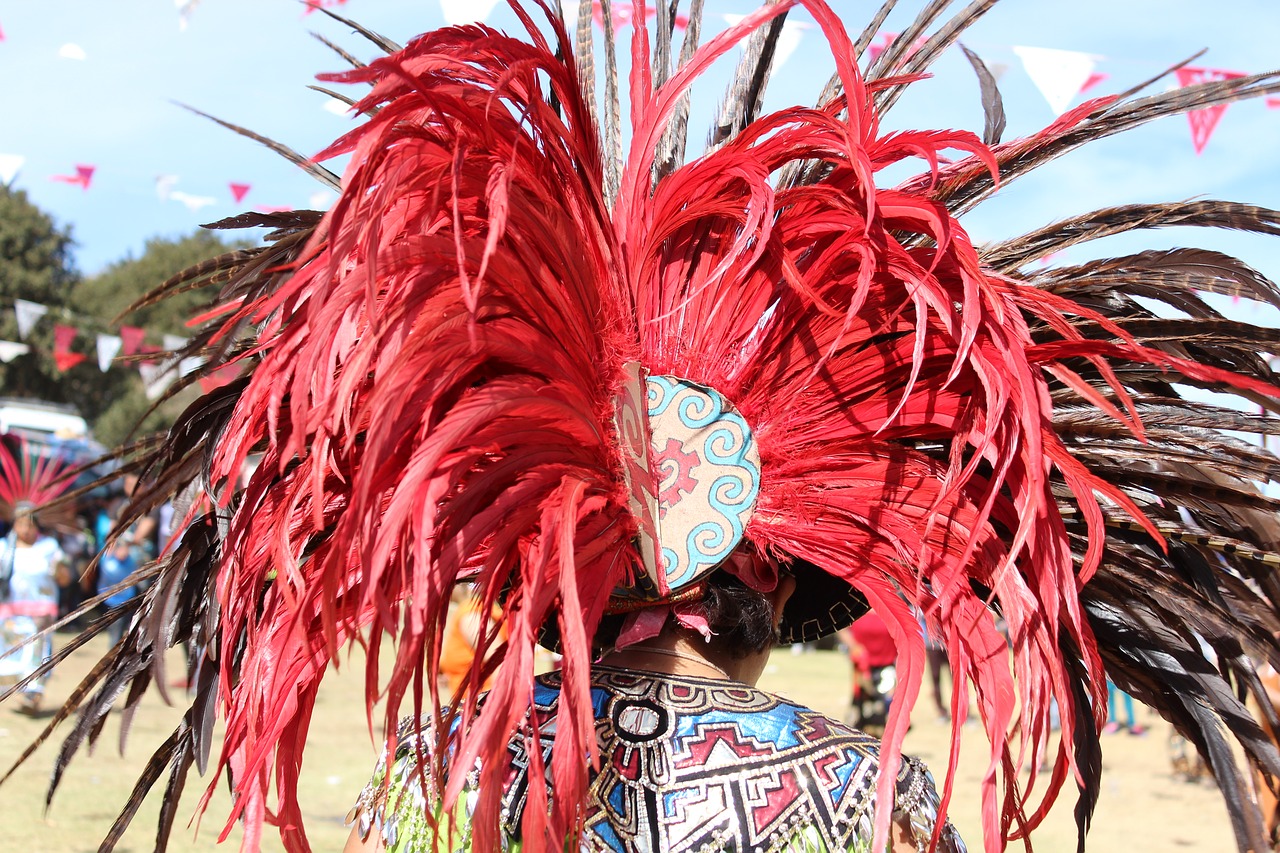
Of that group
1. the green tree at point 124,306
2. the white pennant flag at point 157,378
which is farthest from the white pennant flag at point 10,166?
the green tree at point 124,306

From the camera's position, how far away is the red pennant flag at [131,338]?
15.4 meters

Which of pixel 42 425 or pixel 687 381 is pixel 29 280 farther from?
pixel 687 381

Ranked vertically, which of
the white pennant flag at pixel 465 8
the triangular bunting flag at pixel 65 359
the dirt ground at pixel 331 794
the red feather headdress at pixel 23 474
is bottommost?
the dirt ground at pixel 331 794

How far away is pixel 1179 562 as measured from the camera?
2066 mm

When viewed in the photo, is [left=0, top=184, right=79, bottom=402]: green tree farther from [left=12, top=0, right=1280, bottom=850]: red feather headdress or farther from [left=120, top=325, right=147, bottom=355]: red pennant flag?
[left=12, top=0, right=1280, bottom=850]: red feather headdress

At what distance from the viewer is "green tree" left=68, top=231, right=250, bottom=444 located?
33.4m

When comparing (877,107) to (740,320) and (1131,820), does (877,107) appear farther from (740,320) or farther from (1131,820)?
(1131,820)

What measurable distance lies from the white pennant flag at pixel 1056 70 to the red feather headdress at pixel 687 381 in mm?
5673

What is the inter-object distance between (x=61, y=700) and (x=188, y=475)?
9863 mm

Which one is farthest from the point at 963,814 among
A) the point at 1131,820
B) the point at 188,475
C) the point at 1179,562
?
the point at 188,475

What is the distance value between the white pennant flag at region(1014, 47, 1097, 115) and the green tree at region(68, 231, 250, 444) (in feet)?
89.6

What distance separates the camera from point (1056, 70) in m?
7.37

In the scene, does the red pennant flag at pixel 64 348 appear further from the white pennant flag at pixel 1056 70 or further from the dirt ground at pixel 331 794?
the white pennant flag at pixel 1056 70

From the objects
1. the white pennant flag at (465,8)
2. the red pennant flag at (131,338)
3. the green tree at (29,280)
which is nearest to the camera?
the white pennant flag at (465,8)
